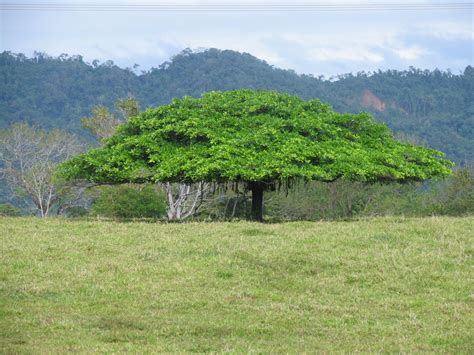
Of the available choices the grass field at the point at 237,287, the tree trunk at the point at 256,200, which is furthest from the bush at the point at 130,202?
the grass field at the point at 237,287

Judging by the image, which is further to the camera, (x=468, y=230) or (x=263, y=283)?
(x=468, y=230)

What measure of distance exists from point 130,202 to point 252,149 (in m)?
25.3

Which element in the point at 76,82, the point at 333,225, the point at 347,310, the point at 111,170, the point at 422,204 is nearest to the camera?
the point at 347,310

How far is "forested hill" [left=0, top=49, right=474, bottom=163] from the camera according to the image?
399 ft

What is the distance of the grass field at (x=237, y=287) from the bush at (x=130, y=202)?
25.1 meters

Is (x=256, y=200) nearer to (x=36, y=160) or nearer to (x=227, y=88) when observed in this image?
(x=36, y=160)

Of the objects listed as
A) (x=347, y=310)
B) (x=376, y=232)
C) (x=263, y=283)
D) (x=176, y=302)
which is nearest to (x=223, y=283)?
(x=263, y=283)

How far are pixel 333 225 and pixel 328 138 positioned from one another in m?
4.99

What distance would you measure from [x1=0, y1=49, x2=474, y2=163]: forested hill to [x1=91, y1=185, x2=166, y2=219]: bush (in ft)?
190

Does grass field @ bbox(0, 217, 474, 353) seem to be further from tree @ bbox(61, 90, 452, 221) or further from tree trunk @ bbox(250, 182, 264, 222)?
tree trunk @ bbox(250, 182, 264, 222)

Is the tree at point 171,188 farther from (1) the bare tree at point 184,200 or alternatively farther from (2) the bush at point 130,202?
(2) the bush at point 130,202

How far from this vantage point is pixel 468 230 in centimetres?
2469

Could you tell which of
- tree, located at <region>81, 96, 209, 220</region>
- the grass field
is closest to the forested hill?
tree, located at <region>81, 96, 209, 220</region>

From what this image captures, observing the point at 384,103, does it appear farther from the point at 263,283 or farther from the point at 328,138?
the point at 263,283
